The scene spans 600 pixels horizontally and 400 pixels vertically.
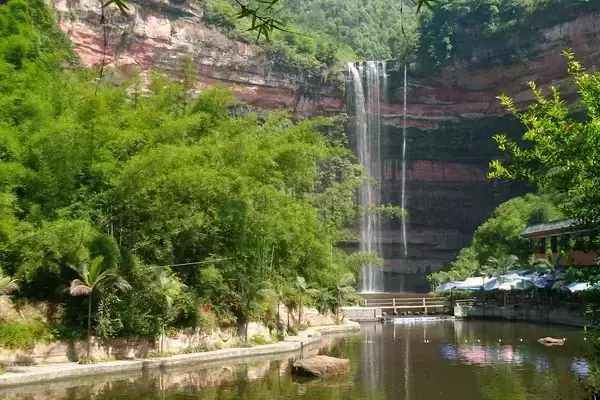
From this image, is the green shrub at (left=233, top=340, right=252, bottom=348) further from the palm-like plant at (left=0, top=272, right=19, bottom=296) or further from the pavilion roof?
the pavilion roof

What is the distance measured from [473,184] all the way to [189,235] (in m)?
50.6

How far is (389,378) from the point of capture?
1531cm

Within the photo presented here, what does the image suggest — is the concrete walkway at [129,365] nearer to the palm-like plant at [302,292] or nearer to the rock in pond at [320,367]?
the palm-like plant at [302,292]

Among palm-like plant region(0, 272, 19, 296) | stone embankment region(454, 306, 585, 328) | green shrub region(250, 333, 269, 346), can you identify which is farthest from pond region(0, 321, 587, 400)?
stone embankment region(454, 306, 585, 328)

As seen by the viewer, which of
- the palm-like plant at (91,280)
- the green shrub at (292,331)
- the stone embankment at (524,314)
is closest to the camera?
the palm-like plant at (91,280)

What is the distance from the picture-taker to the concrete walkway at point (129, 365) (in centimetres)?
1380

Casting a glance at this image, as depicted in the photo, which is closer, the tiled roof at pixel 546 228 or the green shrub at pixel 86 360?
the green shrub at pixel 86 360

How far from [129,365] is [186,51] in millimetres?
43625

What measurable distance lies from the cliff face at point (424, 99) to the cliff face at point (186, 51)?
0.31 feet

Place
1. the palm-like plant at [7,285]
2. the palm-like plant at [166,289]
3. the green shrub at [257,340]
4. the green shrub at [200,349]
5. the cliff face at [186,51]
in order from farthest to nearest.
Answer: the cliff face at [186,51] → the green shrub at [257,340] → the green shrub at [200,349] → the palm-like plant at [166,289] → the palm-like plant at [7,285]

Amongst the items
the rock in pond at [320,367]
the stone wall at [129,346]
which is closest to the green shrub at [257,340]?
the stone wall at [129,346]

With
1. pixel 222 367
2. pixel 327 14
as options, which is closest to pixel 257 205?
pixel 222 367

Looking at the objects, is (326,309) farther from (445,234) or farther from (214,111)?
(445,234)

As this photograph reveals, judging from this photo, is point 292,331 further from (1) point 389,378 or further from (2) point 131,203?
(1) point 389,378
